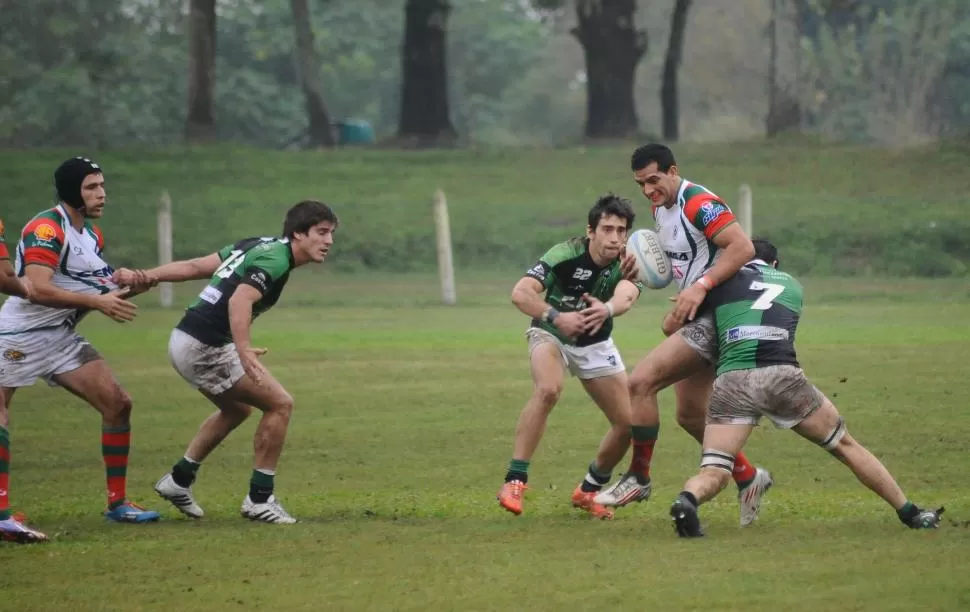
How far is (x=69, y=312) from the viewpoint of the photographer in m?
10.5

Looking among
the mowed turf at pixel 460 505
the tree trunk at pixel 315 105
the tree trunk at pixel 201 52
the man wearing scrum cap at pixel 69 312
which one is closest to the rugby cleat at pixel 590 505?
the mowed turf at pixel 460 505

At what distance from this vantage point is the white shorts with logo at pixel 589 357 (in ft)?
35.4

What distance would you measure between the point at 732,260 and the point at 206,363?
3229mm

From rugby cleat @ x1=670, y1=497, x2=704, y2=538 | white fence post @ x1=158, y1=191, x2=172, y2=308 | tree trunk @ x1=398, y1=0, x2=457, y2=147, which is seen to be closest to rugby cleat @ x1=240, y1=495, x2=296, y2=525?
rugby cleat @ x1=670, y1=497, x2=704, y2=538

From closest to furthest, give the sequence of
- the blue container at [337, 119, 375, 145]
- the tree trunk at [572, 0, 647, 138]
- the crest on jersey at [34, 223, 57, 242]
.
A: the crest on jersey at [34, 223, 57, 242] → the tree trunk at [572, 0, 647, 138] → the blue container at [337, 119, 375, 145]

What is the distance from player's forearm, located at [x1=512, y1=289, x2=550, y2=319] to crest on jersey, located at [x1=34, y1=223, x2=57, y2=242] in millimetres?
2795

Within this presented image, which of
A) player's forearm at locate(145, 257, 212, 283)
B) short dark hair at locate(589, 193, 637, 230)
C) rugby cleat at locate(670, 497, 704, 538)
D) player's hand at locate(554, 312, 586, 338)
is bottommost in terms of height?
rugby cleat at locate(670, 497, 704, 538)

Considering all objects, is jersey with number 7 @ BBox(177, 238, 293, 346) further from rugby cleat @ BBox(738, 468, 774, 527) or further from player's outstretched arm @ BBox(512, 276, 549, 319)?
rugby cleat @ BBox(738, 468, 774, 527)

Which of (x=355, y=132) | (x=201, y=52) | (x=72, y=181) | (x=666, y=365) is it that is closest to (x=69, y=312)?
(x=72, y=181)

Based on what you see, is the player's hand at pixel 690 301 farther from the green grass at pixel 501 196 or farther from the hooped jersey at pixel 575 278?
the green grass at pixel 501 196

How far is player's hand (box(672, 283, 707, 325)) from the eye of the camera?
979 cm

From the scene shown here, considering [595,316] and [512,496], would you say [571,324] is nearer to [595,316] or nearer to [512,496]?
[595,316]

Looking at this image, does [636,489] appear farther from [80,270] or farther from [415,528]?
[80,270]

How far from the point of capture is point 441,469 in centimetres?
1278
